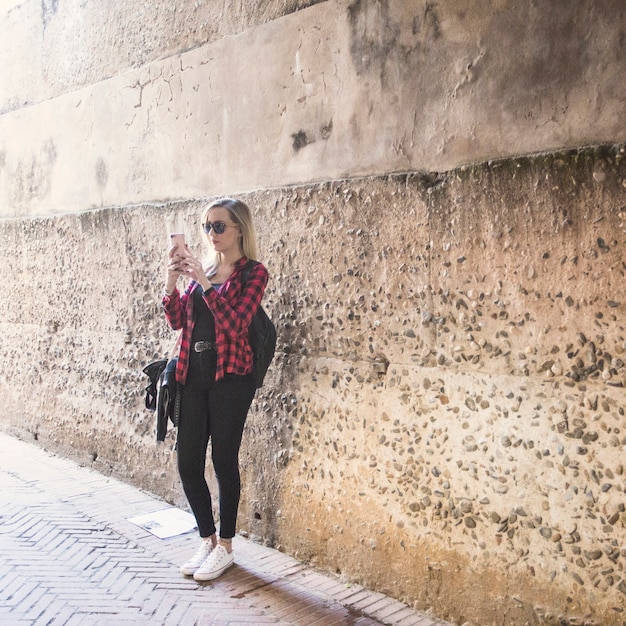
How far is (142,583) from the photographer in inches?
142

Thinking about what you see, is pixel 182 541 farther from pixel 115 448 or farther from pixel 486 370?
pixel 486 370

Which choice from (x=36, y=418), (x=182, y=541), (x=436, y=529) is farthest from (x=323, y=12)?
(x=36, y=418)

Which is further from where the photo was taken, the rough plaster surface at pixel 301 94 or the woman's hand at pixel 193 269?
the woman's hand at pixel 193 269

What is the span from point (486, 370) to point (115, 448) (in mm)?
3199

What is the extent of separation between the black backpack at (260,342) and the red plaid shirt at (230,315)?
0.05 m

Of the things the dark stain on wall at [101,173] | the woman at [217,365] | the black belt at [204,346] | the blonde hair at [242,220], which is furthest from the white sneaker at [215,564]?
the dark stain on wall at [101,173]

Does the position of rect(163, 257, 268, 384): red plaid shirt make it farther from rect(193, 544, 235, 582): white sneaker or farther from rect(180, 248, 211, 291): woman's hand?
rect(193, 544, 235, 582): white sneaker

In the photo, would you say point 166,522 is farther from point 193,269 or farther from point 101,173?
point 101,173

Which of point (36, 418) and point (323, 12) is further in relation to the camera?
point (36, 418)

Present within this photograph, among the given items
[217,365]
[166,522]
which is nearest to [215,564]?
[166,522]

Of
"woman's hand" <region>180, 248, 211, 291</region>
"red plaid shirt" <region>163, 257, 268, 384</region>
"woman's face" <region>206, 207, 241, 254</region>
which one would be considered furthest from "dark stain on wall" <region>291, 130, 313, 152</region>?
"woman's hand" <region>180, 248, 211, 291</region>

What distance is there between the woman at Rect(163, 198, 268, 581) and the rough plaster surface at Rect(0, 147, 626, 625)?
1.16 feet

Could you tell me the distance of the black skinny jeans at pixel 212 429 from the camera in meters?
3.61

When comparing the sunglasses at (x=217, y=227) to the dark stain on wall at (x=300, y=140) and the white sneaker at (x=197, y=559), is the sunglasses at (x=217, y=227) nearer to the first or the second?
the dark stain on wall at (x=300, y=140)
